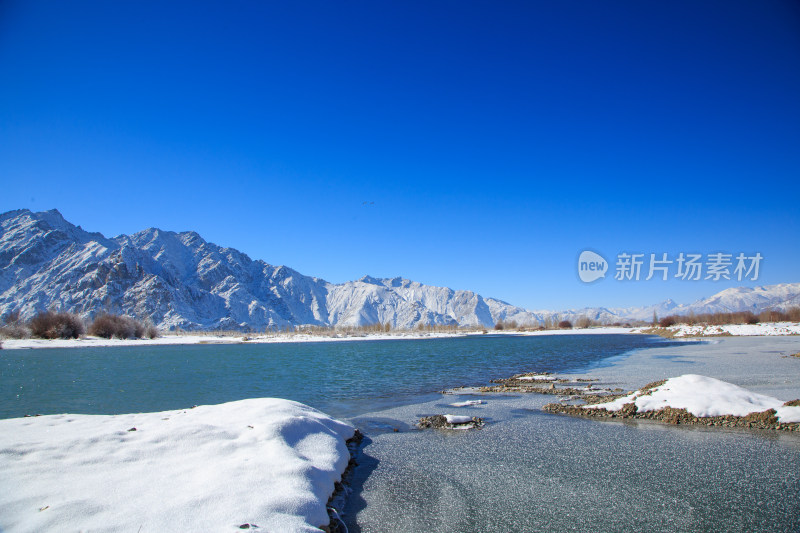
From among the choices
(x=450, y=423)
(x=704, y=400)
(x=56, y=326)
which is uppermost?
(x=704, y=400)

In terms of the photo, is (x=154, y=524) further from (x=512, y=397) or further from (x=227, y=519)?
(x=512, y=397)

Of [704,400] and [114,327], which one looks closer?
[704,400]

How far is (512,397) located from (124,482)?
1723cm

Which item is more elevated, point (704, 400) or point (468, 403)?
point (704, 400)

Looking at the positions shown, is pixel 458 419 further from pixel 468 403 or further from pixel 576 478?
pixel 576 478

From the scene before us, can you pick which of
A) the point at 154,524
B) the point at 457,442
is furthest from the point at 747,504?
the point at 154,524

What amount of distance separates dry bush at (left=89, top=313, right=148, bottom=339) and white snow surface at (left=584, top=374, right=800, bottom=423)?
475ft

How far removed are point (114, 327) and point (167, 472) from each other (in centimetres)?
14475

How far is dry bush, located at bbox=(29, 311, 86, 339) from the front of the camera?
9675 cm

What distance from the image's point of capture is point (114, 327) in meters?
122

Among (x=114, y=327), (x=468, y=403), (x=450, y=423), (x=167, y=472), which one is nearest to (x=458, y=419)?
(x=450, y=423)

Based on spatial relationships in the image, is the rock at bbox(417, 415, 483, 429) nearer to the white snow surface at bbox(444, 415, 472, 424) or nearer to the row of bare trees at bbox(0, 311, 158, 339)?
the white snow surface at bbox(444, 415, 472, 424)

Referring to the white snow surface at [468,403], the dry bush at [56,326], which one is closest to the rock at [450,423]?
the white snow surface at [468,403]

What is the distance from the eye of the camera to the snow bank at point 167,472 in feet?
18.6
